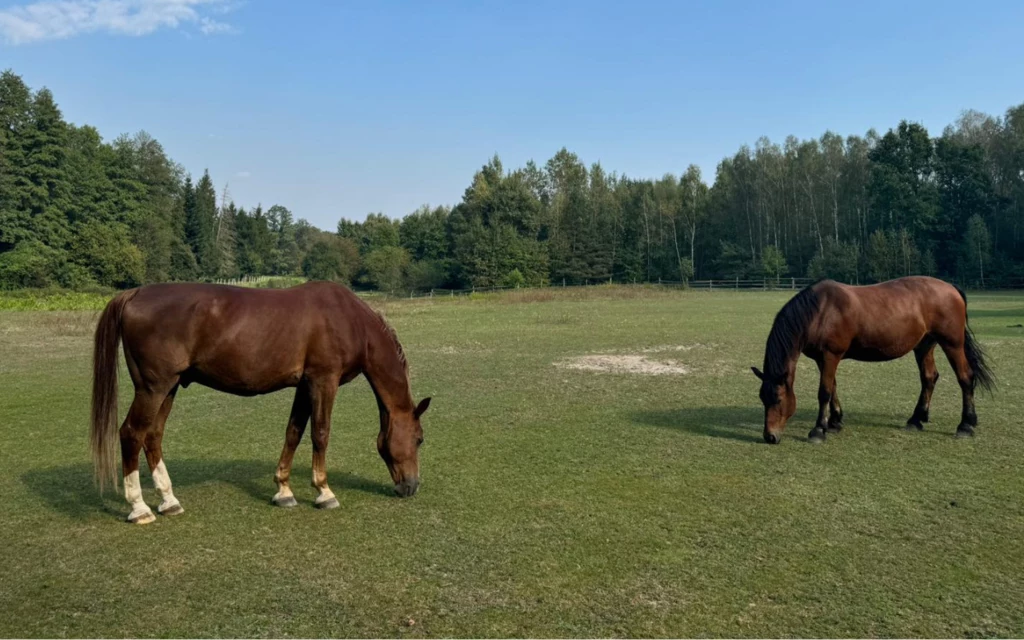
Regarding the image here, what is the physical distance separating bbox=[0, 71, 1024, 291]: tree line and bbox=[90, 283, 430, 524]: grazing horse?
55864mm

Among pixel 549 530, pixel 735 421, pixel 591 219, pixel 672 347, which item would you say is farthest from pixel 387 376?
pixel 591 219

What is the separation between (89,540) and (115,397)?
1.08 m

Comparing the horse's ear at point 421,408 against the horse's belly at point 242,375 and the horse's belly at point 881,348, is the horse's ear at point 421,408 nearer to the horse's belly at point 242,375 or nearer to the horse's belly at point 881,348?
the horse's belly at point 242,375

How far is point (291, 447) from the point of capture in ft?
18.3

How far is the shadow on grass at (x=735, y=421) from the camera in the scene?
8.11 meters

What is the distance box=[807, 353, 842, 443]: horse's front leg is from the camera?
25.0 ft

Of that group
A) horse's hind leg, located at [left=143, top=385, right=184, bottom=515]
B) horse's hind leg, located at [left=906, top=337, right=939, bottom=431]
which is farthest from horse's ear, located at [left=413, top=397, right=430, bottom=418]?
horse's hind leg, located at [left=906, top=337, right=939, bottom=431]

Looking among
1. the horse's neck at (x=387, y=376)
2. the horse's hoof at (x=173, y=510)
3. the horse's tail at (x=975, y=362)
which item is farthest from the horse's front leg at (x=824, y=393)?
the horse's hoof at (x=173, y=510)

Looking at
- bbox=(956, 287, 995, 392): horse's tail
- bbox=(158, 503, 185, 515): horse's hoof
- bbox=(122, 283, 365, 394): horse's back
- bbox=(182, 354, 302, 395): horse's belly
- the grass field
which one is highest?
bbox=(122, 283, 365, 394): horse's back

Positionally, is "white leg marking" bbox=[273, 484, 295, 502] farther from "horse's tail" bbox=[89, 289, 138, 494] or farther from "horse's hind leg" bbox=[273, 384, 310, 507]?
"horse's tail" bbox=[89, 289, 138, 494]

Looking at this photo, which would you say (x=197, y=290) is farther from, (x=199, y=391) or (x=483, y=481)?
(x=199, y=391)

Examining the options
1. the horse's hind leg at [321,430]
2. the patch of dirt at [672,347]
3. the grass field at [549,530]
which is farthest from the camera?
the patch of dirt at [672,347]

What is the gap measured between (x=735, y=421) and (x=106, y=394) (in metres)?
7.21

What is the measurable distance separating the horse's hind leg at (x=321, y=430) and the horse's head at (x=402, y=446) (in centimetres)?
47
